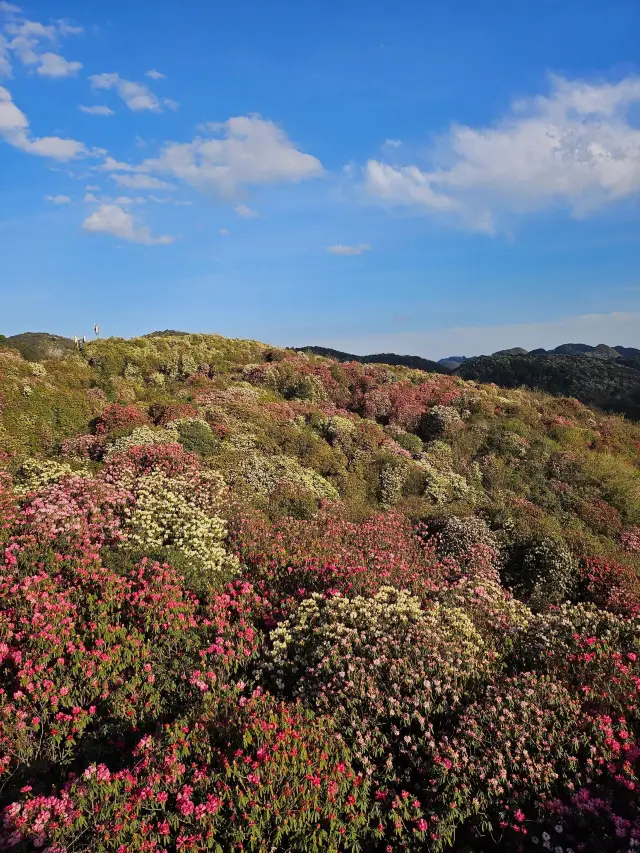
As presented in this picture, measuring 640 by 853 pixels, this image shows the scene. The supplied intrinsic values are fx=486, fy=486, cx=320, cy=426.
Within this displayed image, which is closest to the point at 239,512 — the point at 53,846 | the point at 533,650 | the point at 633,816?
the point at 533,650

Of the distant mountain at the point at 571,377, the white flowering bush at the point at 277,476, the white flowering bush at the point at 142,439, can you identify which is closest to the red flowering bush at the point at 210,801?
the white flowering bush at the point at 277,476

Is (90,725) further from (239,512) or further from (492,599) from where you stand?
(492,599)

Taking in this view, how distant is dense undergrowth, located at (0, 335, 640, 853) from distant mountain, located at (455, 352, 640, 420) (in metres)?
38.8

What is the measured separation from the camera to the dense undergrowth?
14.2 feet

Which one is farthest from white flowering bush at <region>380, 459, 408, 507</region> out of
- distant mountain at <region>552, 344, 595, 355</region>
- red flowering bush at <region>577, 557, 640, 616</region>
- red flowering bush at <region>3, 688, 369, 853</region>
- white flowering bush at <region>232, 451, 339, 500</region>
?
distant mountain at <region>552, 344, 595, 355</region>

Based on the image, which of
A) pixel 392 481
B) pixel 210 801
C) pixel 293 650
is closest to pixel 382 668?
pixel 293 650

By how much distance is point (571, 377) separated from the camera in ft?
186

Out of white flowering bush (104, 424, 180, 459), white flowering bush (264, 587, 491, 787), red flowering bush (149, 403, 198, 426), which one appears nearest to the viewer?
white flowering bush (264, 587, 491, 787)

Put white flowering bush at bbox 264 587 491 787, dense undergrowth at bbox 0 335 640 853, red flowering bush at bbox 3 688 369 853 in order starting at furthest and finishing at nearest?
white flowering bush at bbox 264 587 491 787, dense undergrowth at bbox 0 335 640 853, red flowering bush at bbox 3 688 369 853

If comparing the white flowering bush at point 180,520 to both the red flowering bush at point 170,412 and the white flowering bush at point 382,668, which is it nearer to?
the white flowering bush at point 382,668

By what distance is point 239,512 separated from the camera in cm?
1021

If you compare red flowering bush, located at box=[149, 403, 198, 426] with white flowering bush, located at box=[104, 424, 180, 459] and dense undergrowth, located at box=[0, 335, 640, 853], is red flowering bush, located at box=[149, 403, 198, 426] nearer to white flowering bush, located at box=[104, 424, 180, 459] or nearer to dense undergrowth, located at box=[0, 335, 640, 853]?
dense undergrowth, located at box=[0, 335, 640, 853]

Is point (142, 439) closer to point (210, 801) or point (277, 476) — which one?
point (277, 476)

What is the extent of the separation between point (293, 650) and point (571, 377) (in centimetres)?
5892
